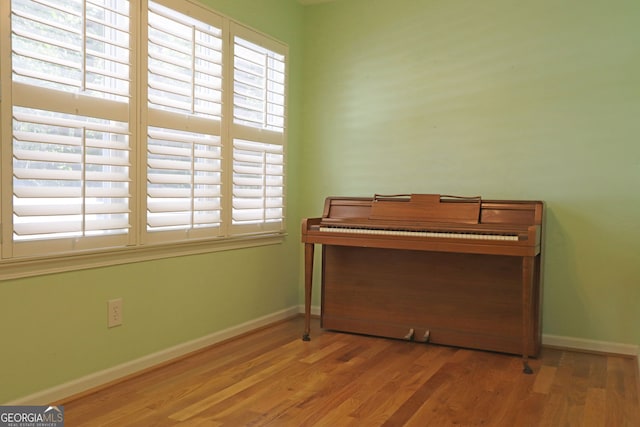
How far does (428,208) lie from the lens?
3.43 meters

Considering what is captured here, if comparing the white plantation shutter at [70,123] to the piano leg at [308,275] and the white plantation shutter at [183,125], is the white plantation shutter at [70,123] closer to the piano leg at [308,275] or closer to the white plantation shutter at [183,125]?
the white plantation shutter at [183,125]

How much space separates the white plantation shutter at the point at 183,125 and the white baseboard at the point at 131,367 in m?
0.63

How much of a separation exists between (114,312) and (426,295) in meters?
1.88

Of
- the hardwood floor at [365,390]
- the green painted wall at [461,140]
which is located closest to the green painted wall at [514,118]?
the green painted wall at [461,140]

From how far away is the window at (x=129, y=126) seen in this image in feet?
7.43

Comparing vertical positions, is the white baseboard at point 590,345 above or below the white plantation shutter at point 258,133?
below

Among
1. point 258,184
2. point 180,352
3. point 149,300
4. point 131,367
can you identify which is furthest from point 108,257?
point 258,184

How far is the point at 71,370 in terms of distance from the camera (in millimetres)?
2512

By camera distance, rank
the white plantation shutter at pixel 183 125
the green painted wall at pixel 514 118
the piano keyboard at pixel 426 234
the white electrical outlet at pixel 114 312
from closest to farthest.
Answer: the white electrical outlet at pixel 114 312, the white plantation shutter at pixel 183 125, the piano keyboard at pixel 426 234, the green painted wall at pixel 514 118

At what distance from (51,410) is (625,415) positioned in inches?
97.0

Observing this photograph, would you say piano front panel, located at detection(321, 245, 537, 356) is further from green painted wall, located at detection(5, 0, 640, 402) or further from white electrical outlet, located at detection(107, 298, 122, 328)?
white electrical outlet, located at detection(107, 298, 122, 328)

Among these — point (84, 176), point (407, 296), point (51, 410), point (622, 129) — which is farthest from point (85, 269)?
point (622, 129)

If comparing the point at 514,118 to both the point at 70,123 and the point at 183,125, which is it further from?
the point at 70,123

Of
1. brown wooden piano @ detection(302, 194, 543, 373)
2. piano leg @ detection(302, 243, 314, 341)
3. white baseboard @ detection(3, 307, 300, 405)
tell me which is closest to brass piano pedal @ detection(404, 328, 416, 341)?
brown wooden piano @ detection(302, 194, 543, 373)
